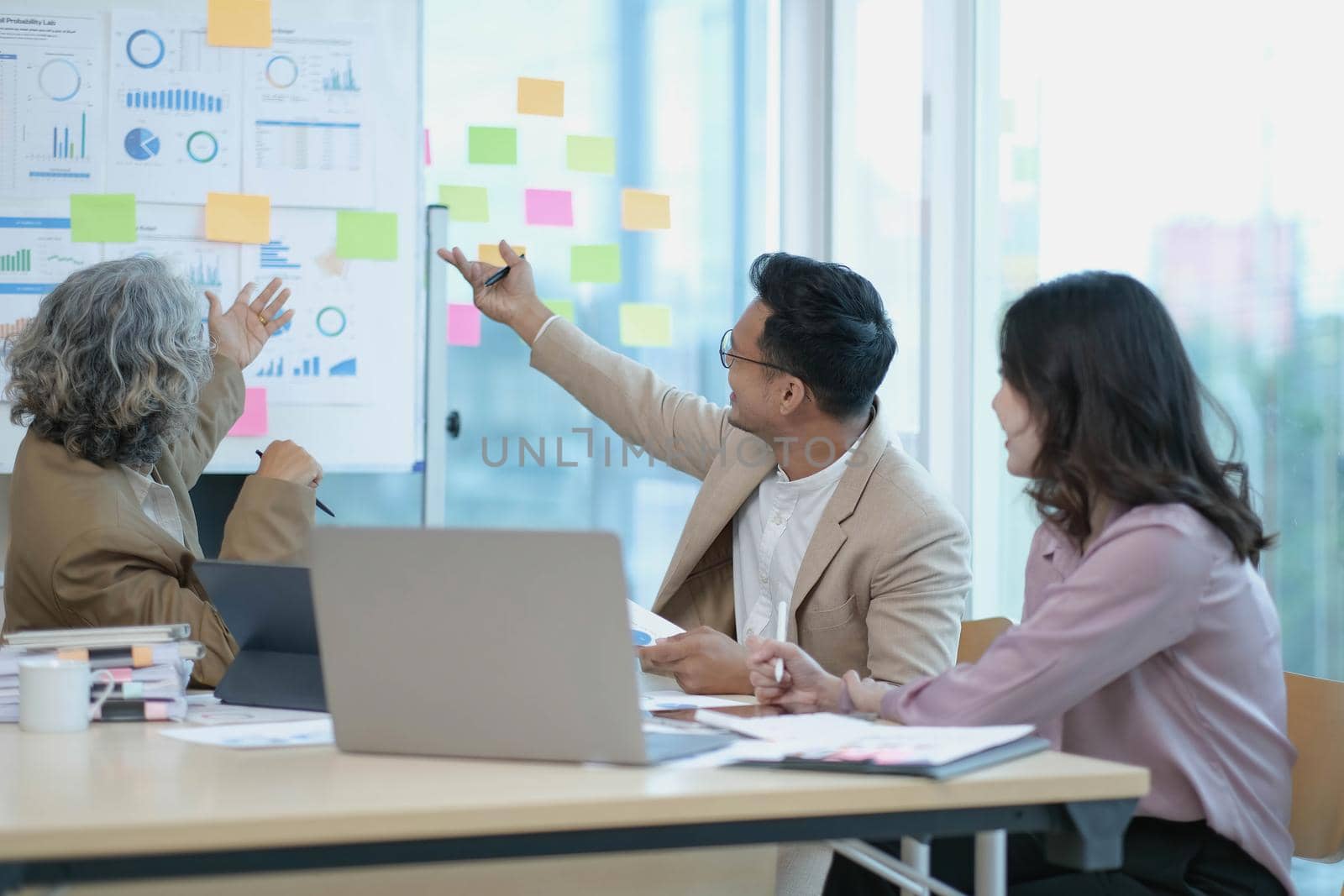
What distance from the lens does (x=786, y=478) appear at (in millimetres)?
2273

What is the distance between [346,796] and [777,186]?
2830 mm

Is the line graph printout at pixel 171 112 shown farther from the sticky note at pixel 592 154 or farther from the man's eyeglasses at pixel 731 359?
the man's eyeglasses at pixel 731 359

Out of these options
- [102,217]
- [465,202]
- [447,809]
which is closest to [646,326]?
[465,202]

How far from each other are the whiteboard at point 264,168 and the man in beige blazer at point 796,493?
0.48 metres

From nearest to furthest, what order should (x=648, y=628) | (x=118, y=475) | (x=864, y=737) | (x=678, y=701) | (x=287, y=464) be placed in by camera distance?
(x=864, y=737)
(x=678, y=701)
(x=648, y=628)
(x=118, y=475)
(x=287, y=464)

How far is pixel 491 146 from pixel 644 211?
1.42ft

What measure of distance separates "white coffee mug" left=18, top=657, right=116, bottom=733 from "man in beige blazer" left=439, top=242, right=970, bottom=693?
2.30ft

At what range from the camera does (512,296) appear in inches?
105

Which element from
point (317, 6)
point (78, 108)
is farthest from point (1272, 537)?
point (78, 108)

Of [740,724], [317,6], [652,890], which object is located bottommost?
[652,890]

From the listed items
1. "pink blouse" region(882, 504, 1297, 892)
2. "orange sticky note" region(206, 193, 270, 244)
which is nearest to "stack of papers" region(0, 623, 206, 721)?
"pink blouse" region(882, 504, 1297, 892)

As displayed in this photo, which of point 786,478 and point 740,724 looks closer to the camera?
point 740,724

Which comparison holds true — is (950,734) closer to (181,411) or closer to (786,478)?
(786,478)

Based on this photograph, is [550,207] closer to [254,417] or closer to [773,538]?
[254,417]
